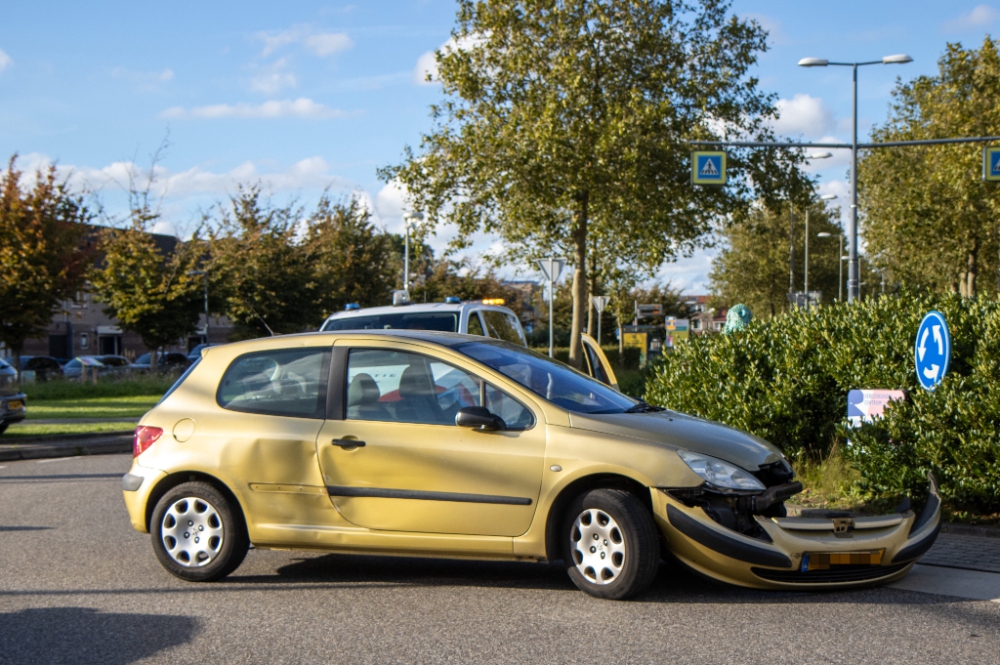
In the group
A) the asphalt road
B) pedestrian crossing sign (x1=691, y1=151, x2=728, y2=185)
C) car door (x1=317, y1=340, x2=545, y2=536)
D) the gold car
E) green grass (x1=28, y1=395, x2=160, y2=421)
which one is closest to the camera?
the asphalt road

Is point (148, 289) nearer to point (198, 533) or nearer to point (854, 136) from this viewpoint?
point (854, 136)

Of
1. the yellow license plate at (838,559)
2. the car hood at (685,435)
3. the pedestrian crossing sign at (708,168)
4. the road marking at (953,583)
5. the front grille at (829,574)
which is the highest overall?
the pedestrian crossing sign at (708,168)

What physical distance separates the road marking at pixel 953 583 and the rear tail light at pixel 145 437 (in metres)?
4.57

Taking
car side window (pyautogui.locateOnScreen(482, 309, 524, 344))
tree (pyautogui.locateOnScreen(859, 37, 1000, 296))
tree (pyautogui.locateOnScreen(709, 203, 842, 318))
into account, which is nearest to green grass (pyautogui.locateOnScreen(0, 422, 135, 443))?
car side window (pyautogui.locateOnScreen(482, 309, 524, 344))

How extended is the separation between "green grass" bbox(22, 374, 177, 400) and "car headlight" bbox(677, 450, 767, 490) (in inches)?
986

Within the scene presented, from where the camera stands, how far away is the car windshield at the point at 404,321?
11875 millimetres

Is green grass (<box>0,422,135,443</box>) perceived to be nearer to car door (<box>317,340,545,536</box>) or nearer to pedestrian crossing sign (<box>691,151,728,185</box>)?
car door (<box>317,340,545,536</box>)

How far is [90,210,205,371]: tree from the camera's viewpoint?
103 ft

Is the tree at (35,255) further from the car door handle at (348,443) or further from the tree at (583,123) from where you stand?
the car door handle at (348,443)

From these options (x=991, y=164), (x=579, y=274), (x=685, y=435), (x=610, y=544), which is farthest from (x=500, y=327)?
(x=991, y=164)

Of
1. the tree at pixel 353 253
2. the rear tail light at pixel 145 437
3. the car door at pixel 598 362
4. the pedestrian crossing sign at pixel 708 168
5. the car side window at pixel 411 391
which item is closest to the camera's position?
the car side window at pixel 411 391

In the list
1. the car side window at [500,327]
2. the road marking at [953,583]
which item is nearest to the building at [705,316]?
the car side window at [500,327]

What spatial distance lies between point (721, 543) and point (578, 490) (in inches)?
32.5

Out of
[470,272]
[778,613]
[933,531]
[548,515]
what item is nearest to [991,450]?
[933,531]
